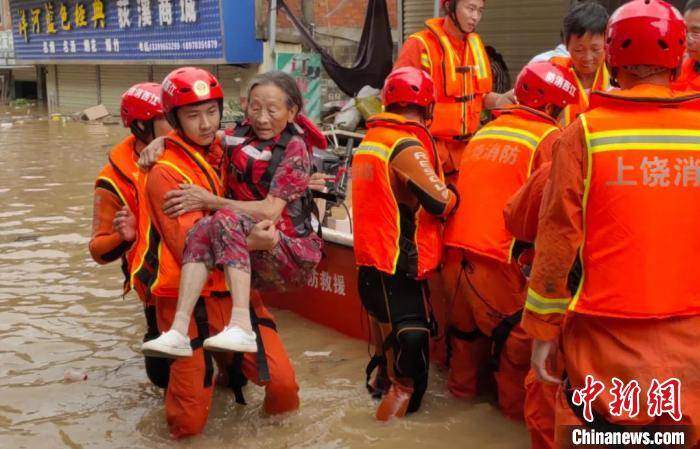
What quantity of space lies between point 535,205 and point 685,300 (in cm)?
64

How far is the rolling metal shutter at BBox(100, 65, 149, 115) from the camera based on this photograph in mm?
21969

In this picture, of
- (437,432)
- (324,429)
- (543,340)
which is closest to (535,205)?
(543,340)

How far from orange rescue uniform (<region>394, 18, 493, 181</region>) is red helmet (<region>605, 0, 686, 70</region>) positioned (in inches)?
102

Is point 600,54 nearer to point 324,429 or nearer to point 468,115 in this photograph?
point 468,115

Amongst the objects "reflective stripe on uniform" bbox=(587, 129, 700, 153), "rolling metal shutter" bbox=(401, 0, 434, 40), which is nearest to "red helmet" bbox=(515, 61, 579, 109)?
"reflective stripe on uniform" bbox=(587, 129, 700, 153)

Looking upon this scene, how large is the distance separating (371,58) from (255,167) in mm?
9038

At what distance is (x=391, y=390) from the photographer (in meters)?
4.14

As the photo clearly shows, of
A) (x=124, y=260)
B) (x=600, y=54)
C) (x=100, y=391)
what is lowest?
(x=100, y=391)

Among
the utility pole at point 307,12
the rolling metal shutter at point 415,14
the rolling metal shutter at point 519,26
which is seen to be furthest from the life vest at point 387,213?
the utility pole at point 307,12

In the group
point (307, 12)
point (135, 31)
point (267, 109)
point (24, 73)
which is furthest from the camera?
point (24, 73)

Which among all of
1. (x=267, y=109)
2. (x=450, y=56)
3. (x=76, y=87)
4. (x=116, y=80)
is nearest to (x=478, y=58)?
(x=450, y=56)

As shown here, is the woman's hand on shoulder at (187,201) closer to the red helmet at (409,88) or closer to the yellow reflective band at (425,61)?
the red helmet at (409,88)

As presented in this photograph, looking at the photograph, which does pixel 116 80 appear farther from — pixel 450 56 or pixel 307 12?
pixel 450 56

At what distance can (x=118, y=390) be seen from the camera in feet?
15.6
